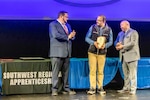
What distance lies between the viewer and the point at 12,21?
22.4ft

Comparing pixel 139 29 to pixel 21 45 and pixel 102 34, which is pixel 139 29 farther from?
pixel 21 45

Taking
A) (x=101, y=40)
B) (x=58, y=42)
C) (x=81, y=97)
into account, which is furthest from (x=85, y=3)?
(x=81, y=97)

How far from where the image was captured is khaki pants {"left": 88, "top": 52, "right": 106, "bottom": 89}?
589 centimetres

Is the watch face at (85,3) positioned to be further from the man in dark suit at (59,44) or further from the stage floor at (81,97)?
the stage floor at (81,97)

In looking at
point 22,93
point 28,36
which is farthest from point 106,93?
point 28,36

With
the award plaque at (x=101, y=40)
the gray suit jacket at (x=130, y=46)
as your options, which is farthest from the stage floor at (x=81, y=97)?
the award plaque at (x=101, y=40)

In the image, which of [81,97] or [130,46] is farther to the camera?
[130,46]

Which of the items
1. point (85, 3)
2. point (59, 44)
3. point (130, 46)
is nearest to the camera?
point (59, 44)

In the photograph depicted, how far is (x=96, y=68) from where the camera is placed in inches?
236

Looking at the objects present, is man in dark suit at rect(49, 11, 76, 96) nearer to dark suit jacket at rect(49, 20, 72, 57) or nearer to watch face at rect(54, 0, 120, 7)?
dark suit jacket at rect(49, 20, 72, 57)

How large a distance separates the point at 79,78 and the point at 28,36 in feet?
4.79

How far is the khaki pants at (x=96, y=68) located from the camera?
19.3 ft

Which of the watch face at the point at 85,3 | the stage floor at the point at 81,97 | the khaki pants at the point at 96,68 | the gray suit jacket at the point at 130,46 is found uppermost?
the watch face at the point at 85,3

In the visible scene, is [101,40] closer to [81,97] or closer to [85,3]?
[81,97]
